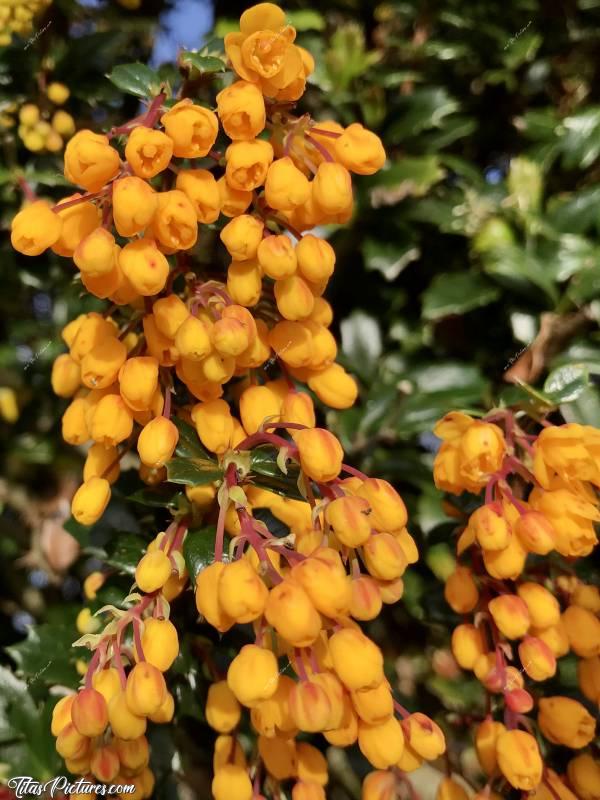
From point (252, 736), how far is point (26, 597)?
0.73 meters

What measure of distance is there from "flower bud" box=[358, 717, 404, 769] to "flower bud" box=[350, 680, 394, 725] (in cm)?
2

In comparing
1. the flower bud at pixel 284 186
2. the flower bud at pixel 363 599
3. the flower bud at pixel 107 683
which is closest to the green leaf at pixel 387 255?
the flower bud at pixel 284 186

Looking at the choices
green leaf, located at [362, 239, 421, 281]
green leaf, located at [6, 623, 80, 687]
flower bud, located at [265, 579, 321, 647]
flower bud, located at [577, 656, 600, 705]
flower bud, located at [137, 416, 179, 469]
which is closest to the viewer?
flower bud, located at [265, 579, 321, 647]

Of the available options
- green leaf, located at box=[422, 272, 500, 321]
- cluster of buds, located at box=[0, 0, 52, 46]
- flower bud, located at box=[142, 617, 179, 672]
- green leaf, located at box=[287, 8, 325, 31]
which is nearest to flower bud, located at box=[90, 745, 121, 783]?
flower bud, located at box=[142, 617, 179, 672]

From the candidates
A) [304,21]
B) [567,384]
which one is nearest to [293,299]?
[567,384]

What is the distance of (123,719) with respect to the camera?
2.17ft

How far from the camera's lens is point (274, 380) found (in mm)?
846

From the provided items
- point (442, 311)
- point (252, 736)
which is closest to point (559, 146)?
point (442, 311)

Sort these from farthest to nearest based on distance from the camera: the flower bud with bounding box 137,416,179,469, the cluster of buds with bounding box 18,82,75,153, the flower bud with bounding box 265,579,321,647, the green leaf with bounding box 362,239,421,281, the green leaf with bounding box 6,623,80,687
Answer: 1. the green leaf with bounding box 362,239,421,281
2. the cluster of buds with bounding box 18,82,75,153
3. the green leaf with bounding box 6,623,80,687
4. the flower bud with bounding box 137,416,179,469
5. the flower bud with bounding box 265,579,321,647

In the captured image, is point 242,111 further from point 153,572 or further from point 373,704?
point 373,704

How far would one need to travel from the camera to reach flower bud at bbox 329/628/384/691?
65 cm

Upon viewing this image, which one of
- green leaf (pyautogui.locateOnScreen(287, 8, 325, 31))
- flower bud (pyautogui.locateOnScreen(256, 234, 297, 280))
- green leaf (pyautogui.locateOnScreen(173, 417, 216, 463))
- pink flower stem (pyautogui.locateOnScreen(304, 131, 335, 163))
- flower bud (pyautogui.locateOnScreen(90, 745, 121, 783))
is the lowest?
flower bud (pyautogui.locateOnScreen(90, 745, 121, 783))

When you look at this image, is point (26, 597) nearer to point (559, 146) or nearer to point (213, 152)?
point (213, 152)

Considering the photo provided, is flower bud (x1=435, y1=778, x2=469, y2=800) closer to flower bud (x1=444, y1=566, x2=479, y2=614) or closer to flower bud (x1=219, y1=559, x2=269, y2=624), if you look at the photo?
flower bud (x1=444, y1=566, x2=479, y2=614)
